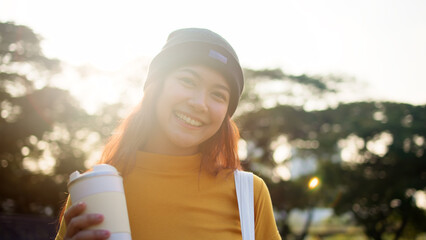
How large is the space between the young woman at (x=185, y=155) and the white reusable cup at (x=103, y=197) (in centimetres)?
41

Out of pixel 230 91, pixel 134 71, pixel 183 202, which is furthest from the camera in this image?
pixel 134 71

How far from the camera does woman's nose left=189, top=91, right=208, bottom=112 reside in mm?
1784

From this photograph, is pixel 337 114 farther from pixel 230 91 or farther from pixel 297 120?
pixel 230 91

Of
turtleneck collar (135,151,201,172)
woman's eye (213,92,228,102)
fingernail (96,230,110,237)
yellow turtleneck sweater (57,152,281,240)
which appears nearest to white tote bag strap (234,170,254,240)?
yellow turtleneck sweater (57,152,281,240)

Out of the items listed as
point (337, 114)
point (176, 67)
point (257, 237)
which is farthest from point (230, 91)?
point (337, 114)

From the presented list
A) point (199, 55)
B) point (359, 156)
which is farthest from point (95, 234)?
point (359, 156)

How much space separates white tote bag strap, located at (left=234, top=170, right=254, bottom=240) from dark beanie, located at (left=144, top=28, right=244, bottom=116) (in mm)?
433

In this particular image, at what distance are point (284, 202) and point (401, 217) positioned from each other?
477 cm

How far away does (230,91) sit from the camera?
2.02m

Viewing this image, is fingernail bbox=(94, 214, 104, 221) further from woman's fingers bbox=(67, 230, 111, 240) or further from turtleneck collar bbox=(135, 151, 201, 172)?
turtleneck collar bbox=(135, 151, 201, 172)

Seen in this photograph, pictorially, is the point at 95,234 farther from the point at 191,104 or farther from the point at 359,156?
the point at 359,156

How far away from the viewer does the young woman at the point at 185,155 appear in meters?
1.77

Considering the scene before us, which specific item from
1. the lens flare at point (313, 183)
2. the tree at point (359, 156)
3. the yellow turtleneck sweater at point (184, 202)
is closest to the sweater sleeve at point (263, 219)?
the yellow turtleneck sweater at point (184, 202)

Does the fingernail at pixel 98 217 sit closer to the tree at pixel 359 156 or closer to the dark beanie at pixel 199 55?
the dark beanie at pixel 199 55
